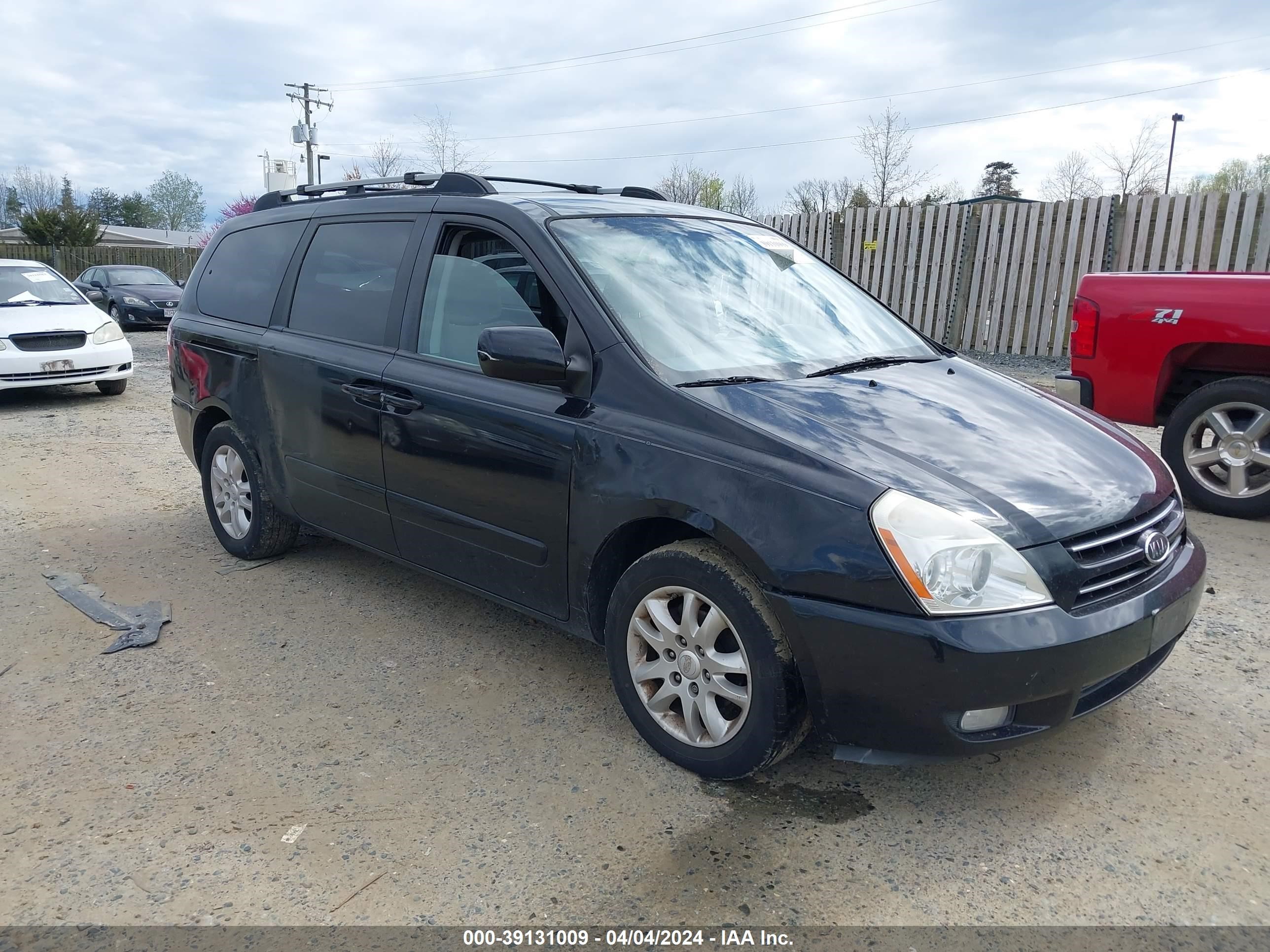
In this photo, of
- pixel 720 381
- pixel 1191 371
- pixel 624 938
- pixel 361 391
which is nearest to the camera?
pixel 624 938

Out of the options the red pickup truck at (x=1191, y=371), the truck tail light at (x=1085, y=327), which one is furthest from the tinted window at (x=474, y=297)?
the truck tail light at (x=1085, y=327)

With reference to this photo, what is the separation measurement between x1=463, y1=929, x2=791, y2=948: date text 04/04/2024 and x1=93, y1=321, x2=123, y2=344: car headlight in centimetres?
1041

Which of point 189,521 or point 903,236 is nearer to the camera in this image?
point 189,521

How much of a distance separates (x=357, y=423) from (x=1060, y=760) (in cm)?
294

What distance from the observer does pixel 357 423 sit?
4008mm

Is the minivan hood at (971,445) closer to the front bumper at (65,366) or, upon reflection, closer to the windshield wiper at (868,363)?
the windshield wiper at (868,363)

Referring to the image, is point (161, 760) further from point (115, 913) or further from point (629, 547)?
point (629, 547)

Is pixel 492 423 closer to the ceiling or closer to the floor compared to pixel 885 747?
closer to the ceiling

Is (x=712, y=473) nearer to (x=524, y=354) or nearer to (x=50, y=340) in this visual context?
(x=524, y=354)

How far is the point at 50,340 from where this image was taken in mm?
10328

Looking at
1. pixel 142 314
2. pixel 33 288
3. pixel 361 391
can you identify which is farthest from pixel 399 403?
pixel 142 314

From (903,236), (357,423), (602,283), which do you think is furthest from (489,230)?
(903,236)

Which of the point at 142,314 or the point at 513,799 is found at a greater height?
the point at 142,314

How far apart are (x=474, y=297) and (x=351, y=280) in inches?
34.1
